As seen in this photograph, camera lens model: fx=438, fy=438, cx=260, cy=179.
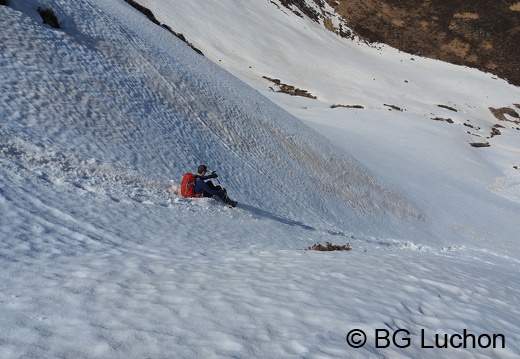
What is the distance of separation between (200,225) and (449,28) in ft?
311

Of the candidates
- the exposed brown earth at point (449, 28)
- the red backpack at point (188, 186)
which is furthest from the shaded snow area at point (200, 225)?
the exposed brown earth at point (449, 28)

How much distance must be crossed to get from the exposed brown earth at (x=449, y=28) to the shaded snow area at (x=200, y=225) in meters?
61.3

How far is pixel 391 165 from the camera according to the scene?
30.2 meters

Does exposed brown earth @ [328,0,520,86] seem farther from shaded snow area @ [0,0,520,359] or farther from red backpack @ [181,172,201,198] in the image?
red backpack @ [181,172,201,198]

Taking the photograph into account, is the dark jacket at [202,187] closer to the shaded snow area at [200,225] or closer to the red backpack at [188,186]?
the red backpack at [188,186]

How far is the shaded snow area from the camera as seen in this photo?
4605mm

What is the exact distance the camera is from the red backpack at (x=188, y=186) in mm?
12203

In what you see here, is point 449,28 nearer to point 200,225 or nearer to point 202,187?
point 202,187

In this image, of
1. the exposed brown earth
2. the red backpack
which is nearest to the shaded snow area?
the red backpack

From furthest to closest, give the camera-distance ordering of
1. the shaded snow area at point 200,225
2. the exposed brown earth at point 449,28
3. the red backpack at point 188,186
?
the exposed brown earth at point 449,28 < the red backpack at point 188,186 < the shaded snow area at point 200,225

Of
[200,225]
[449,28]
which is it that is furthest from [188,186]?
[449,28]

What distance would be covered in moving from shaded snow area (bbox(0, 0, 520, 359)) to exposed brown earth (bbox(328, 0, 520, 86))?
61314 millimetres

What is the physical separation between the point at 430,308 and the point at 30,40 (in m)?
13.6

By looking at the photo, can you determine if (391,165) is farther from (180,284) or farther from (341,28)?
(341,28)
